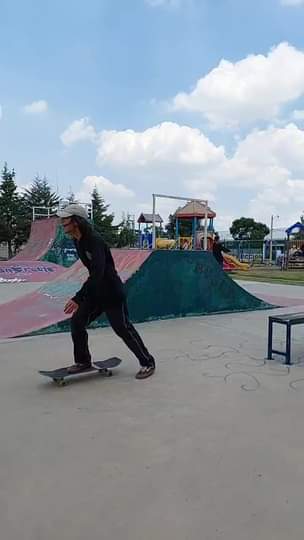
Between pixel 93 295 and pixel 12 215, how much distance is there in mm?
35479

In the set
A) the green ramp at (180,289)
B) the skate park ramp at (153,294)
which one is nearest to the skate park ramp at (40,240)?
the skate park ramp at (153,294)

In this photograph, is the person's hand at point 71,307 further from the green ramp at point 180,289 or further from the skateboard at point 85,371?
the green ramp at point 180,289

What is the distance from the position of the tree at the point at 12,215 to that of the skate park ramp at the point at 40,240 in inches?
523

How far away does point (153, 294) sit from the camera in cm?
719

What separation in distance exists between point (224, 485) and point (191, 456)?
33 centimetres

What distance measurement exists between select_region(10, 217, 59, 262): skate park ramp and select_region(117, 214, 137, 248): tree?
1811 centimetres

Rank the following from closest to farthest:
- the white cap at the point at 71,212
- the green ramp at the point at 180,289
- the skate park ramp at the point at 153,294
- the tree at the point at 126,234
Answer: the white cap at the point at 71,212 → the skate park ramp at the point at 153,294 → the green ramp at the point at 180,289 → the tree at the point at 126,234

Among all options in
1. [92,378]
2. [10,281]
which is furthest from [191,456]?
[10,281]

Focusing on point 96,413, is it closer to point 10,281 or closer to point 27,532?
point 27,532

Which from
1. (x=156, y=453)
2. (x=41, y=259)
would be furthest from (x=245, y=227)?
(x=156, y=453)

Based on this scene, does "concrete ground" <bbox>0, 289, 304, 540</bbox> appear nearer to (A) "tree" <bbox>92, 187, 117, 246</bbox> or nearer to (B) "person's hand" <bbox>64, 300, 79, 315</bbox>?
(B) "person's hand" <bbox>64, 300, 79, 315</bbox>

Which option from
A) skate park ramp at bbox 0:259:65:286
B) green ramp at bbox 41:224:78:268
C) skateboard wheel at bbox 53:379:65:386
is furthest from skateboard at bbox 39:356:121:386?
green ramp at bbox 41:224:78:268

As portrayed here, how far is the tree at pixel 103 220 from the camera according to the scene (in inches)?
1687

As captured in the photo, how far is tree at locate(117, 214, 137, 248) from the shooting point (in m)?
42.2
